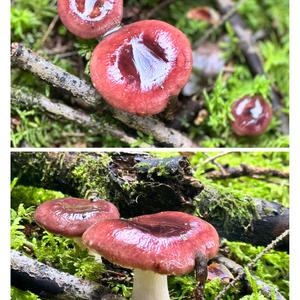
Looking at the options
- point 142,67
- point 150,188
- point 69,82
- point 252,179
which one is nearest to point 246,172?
point 252,179

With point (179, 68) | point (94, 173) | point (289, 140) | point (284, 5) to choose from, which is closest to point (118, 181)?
point (94, 173)

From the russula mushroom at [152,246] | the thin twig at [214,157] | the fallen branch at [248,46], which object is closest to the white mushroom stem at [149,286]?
the russula mushroom at [152,246]

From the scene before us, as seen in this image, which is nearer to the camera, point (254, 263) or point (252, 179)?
point (254, 263)

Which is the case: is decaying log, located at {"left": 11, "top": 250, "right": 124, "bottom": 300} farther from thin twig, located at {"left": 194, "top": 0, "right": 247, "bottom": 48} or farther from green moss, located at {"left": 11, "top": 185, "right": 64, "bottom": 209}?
thin twig, located at {"left": 194, "top": 0, "right": 247, "bottom": 48}

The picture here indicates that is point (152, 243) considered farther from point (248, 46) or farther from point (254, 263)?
point (248, 46)

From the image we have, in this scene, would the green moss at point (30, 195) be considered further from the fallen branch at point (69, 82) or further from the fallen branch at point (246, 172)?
the fallen branch at point (246, 172)

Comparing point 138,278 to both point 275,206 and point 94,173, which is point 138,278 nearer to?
point 94,173

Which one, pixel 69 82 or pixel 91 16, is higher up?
pixel 91 16

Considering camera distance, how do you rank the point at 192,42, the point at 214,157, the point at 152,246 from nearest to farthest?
the point at 152,246
the point at 214,157
the point at 192,42
